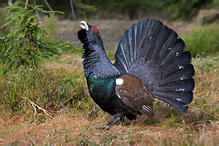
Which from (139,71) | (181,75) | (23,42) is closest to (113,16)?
(23,42)

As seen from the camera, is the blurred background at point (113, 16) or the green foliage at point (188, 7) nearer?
the green foliage at point (188, 7)

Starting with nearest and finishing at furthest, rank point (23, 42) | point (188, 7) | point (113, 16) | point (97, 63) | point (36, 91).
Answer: point (97, 63) → point (36, 91) → point (23, 42) → point (188, 7) → point (113, 16)

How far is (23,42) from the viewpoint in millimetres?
5137

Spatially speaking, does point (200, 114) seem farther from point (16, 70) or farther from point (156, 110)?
point (16, 70)

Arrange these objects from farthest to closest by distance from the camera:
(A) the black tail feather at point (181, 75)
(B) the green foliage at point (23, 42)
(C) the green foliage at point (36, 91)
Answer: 1. (B) the green foliage at point (23, 42)
2. (C) the green foliage at point (36, 91)
3. (A) the black tail feather at point (181, 75)

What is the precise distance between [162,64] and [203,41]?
4059mm

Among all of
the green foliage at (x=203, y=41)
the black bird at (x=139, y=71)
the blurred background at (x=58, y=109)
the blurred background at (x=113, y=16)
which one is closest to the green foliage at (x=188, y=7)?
the green foliage at (x=203, y=41)

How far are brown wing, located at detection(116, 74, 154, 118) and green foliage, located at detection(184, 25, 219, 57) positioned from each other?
3.54 m

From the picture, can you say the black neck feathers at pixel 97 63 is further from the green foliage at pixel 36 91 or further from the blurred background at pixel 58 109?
the green foliage at pixel 36 91

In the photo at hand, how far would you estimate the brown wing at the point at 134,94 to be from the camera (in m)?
4.07

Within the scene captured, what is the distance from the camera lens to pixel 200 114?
4.62 metres

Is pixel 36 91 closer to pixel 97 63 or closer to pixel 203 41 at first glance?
pixel 97 63

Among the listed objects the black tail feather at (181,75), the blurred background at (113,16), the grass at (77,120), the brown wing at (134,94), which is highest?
the black tail feather at (181,75)

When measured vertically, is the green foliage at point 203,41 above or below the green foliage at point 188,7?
below
